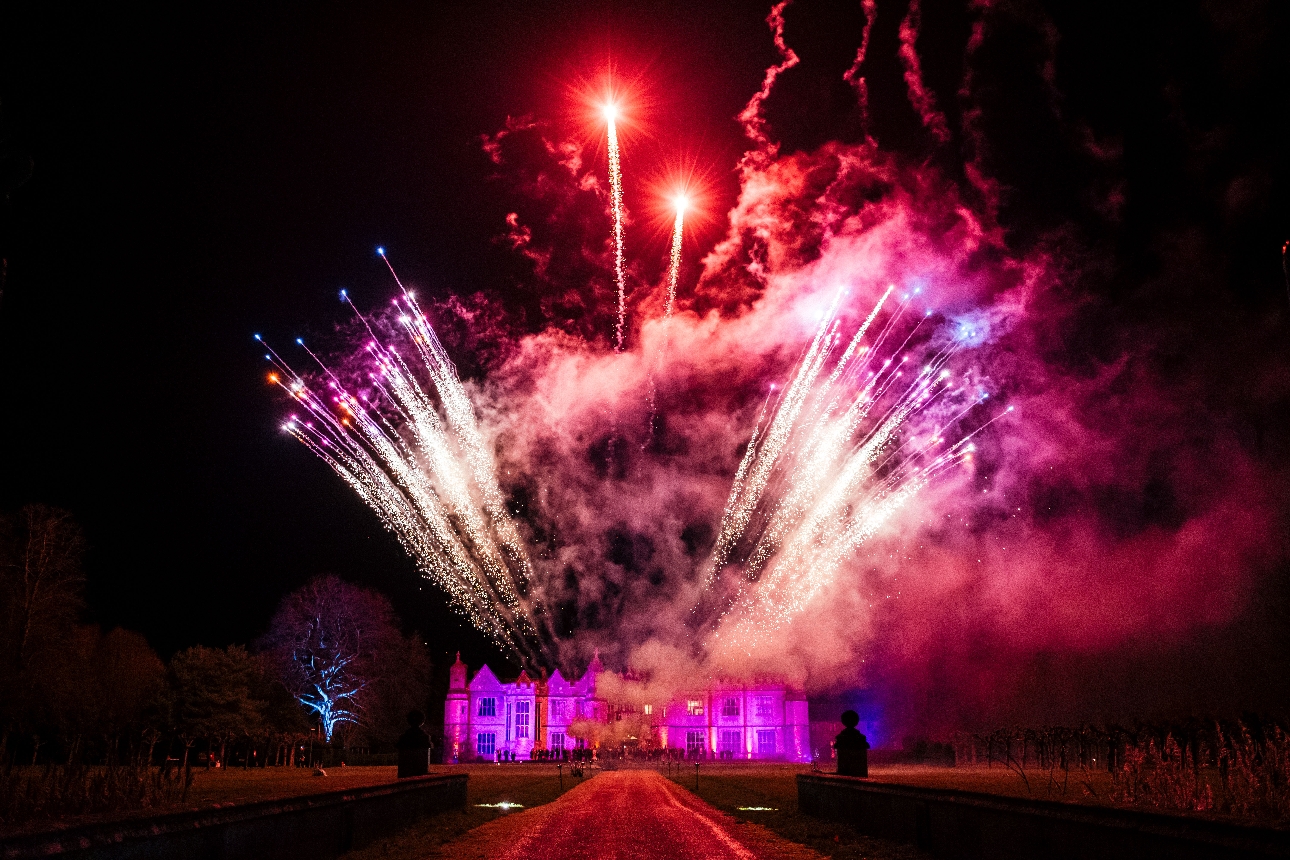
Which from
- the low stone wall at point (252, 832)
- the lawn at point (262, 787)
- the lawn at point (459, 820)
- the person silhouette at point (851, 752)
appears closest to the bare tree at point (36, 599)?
the lawn at point (262, 787)

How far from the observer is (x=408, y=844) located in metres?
14.7

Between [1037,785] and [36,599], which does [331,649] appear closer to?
[36,599]

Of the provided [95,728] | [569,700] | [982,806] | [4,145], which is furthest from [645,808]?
[569,700]

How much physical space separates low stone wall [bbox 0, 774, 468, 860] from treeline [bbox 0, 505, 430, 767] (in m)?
30.4

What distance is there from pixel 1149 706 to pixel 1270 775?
42413 millimetres

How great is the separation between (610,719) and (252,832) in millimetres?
69704

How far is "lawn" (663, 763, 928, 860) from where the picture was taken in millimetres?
13383

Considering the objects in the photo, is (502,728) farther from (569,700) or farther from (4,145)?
(4,145)

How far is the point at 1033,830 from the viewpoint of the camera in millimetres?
9578

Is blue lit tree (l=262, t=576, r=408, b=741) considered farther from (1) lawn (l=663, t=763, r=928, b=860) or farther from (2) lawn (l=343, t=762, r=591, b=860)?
(1) lawn (l=663, t=763, r=928, b=860)

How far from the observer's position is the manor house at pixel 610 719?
76.1 metres

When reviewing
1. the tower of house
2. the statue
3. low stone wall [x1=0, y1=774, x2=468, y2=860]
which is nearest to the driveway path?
low stone wall [x1=0, y1=774, x2=468, y2=860]

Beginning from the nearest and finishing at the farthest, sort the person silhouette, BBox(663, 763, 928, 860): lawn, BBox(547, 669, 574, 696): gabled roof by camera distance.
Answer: BBox(663, 763, 928, 860): lawn
the person silhouette
BBox(547, 669, 574, 696): gabled roof

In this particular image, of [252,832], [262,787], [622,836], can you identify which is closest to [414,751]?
[622,836]
